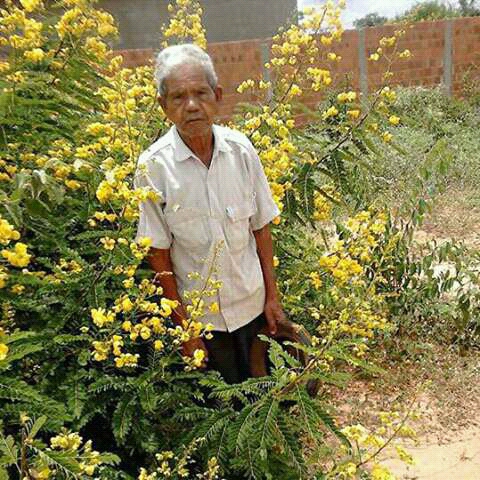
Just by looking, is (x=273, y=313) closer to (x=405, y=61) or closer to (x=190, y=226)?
(x=190, y=226)

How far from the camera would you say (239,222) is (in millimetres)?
1796

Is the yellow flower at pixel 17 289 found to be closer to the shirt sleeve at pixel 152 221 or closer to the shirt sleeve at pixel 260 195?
the shirt sleeve at pixel 152 221

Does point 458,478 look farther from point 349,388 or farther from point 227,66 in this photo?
point 227,66

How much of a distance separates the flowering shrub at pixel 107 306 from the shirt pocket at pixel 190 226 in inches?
5.1

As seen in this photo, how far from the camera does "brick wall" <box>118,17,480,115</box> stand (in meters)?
8.73

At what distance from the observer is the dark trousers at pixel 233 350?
1984 mm

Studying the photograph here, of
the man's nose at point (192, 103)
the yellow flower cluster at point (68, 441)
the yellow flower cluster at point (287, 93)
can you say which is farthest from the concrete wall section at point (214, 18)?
the yellow flower cluster at point (68, 441)

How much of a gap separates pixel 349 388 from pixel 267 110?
60.2 inches

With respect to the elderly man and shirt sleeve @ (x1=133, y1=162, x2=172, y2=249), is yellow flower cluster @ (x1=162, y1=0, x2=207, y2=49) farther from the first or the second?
shirt sleeve @ (x1=133, y1=162, x2=172, y2=249)

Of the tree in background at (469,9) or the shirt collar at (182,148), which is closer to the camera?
the shirt collar at (182,148)

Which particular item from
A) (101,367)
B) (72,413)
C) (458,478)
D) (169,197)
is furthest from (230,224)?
(458,478)

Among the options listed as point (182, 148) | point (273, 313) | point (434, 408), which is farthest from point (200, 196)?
point (434, 408)

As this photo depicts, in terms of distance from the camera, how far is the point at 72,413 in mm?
1479

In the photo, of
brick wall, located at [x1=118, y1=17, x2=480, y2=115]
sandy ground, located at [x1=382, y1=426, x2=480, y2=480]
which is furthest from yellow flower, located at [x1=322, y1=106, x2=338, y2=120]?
brick wall, located at [x1=118, y1=17, x2=480, y2=115]
